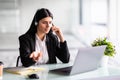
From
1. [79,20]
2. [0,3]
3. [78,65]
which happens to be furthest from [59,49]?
[79,20]

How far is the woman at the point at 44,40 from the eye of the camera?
2.55 meters

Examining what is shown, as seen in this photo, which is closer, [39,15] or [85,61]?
[85,61]

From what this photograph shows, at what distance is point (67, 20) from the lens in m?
9.23

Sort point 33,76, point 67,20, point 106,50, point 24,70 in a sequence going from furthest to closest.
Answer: point 67,20, point 106,50, point 24,70, point 33,76

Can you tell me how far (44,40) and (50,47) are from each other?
0.09 meters

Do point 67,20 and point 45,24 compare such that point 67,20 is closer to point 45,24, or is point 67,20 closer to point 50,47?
point 50,47

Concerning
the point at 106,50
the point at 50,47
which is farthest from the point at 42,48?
the point at 106,50

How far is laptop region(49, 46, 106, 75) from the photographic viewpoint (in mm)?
2013

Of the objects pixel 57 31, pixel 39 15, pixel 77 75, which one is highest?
pixel 39 15

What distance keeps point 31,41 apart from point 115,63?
10.2 ft

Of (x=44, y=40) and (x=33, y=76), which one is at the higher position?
(x=44, y=40)

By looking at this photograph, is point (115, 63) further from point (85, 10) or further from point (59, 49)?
point (85, 10)

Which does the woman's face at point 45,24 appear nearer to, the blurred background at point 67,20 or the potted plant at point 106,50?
the potted plant at point 106,50

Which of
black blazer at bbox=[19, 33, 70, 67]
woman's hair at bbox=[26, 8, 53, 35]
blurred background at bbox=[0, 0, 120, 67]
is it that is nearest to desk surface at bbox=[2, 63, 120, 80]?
black blazer at bbox=[19, 33, 70, 67]
